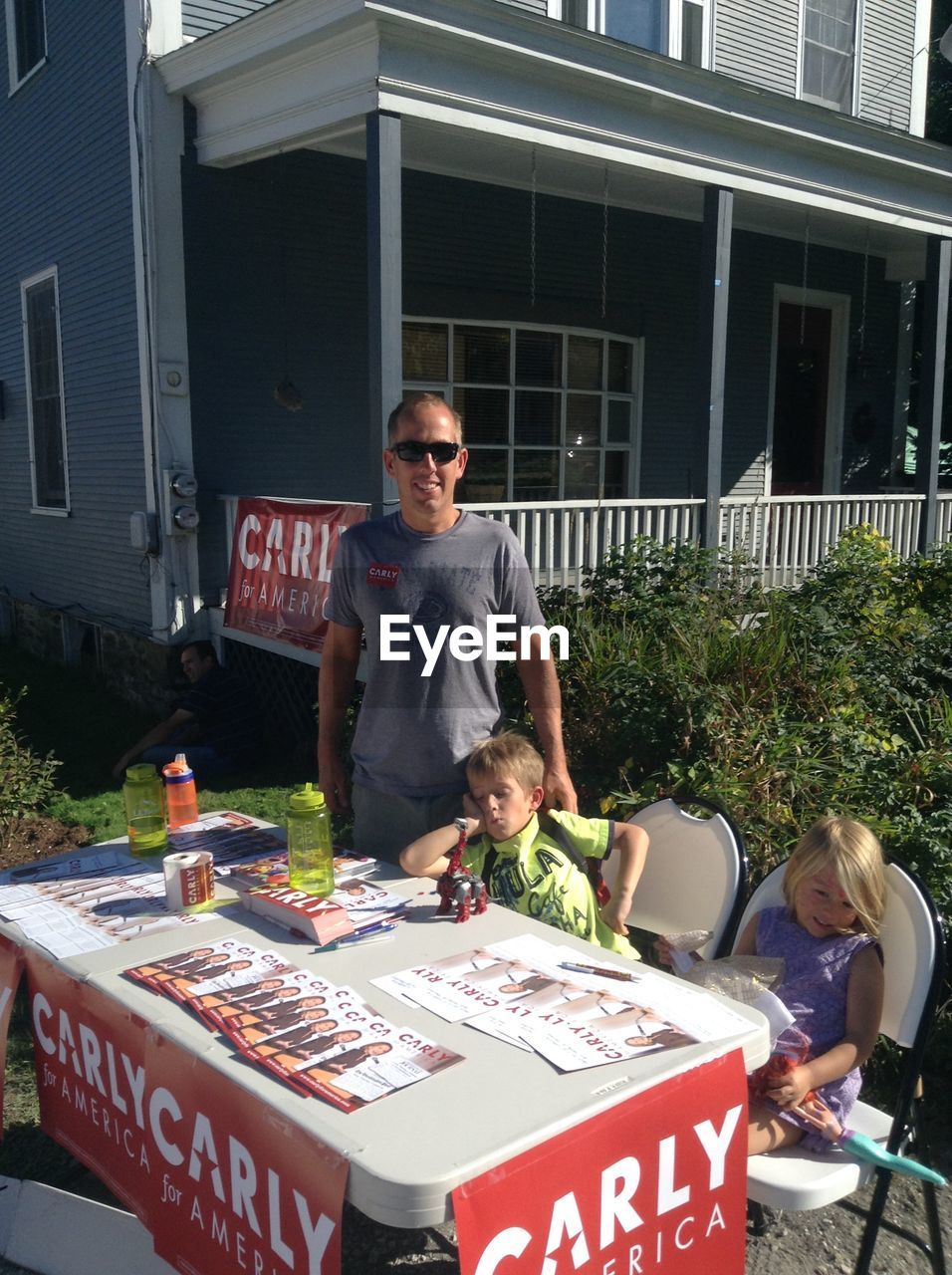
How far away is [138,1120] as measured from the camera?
2.20 metres

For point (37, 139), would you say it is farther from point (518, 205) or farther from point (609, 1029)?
point (609, 1029)

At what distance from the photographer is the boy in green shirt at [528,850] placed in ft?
9.29

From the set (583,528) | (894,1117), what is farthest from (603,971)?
(583,528)

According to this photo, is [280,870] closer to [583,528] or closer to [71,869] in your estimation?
[71,869]

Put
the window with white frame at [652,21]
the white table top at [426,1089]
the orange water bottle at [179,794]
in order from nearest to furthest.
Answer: the white table top at [426,1089], the orange water bottle at [179,794], the window with white frame at [652,21]

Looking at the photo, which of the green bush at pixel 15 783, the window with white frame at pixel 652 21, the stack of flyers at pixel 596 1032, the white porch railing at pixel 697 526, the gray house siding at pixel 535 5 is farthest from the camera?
the window with white frame at pixel 652 21

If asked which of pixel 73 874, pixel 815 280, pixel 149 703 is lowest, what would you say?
pixel 149 703

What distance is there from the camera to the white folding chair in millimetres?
2303

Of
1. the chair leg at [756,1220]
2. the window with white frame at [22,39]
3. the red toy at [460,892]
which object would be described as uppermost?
the window with white frame at [22,39]

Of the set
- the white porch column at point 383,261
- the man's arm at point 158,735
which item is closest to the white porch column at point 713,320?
the white porch column at point 383,261

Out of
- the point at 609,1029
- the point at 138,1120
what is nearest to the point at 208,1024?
the point at 138,1120

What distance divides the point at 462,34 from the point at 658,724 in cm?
414

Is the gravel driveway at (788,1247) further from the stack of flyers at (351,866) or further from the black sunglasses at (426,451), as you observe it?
the black sunglasses at (426,451)

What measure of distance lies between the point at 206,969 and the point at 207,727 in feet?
14.9
